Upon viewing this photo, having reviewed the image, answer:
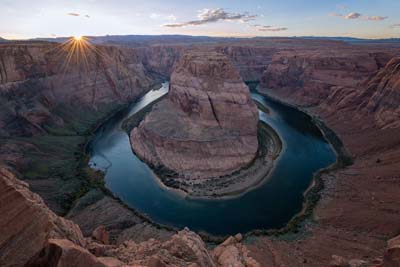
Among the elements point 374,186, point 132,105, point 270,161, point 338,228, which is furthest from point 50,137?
point 374,186

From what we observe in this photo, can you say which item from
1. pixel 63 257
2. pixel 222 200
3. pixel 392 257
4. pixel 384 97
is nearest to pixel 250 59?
pixel 384 97

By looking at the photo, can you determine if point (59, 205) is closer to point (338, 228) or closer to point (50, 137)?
point (50, 137)

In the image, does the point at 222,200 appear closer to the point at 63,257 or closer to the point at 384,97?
the point at 63,257

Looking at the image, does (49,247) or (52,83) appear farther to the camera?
(52,83)

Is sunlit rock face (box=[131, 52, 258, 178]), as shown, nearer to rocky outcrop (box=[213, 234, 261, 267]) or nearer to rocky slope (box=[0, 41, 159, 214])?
rocky slope (box=[0, 41, 159, 214])

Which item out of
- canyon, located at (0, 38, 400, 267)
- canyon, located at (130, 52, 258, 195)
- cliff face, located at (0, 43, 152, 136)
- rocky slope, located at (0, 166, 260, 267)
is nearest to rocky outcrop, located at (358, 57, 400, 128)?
canyon, located at (0, 38, 400, 267)

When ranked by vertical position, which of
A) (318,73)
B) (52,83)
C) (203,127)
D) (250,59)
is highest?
(250,59)
